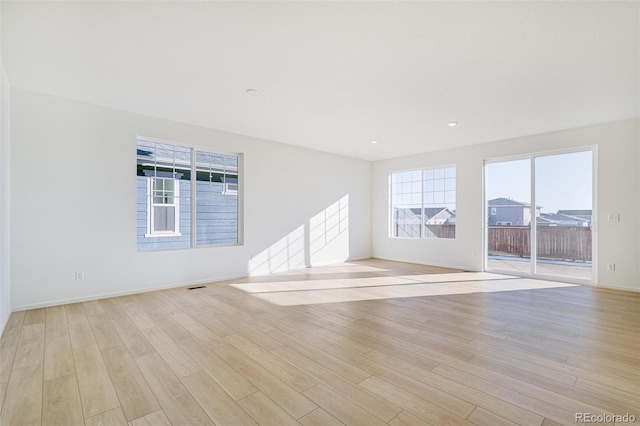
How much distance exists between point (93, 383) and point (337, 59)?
10.8ft

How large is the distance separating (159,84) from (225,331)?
2904 millimetres

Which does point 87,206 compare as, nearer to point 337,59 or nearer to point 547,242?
point 337,59

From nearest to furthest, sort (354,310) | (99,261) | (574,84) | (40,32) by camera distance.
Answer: (40,32)
(574,84)
(354,310)
(99,261)

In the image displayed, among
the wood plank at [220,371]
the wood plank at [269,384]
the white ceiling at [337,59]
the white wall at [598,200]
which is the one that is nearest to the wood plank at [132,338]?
the wood plank at [220,371]

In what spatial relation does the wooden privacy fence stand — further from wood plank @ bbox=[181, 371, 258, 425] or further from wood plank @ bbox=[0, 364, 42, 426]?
wood plank @ bbox=[0, 364, 42, 426]

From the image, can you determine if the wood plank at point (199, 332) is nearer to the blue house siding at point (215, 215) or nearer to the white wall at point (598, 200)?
the blue house siding at point (215, 215)

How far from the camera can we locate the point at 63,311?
11.7ft

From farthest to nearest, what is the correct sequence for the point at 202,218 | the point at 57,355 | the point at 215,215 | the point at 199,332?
the point at 215,215 → the point at 202,218 → the point at 199,332 → the point at 57,355

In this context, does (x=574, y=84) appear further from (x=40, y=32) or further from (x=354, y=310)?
(x=40, y=32)

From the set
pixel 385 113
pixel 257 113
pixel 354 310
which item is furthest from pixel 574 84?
pixel 257 113

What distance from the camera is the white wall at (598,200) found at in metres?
4.60

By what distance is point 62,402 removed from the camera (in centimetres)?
185

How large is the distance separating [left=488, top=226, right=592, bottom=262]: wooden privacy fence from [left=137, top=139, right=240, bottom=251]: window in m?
5.35

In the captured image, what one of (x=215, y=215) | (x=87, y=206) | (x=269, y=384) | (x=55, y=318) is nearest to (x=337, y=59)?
(x=269, y=384)
